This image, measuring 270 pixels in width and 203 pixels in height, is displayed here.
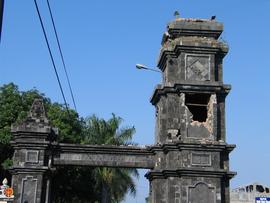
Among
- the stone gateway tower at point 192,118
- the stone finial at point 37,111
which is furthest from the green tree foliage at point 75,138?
the stone gateway tower at point 192,118

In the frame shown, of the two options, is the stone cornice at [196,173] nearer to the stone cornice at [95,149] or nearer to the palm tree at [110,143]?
the stone cornice at [95,149]

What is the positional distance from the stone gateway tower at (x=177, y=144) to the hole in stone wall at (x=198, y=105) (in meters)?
0.04

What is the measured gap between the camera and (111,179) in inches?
1271

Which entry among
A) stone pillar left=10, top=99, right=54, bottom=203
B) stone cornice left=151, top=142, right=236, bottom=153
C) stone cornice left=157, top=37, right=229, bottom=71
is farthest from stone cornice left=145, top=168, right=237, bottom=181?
stone cornice left=157, top=37, right=229, bottom=71

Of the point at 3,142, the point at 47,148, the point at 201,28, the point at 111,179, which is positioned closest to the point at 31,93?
the point at 3,142

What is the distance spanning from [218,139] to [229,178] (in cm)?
164

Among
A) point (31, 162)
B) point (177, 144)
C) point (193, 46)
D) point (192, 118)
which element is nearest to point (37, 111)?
point (31, 162)

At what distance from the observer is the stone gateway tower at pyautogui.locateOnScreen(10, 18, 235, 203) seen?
19.4m

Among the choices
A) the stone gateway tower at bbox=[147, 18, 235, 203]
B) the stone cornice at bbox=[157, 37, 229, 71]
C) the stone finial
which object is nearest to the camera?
the stone gateway tower at bbox=[147, 18, 235, 203]

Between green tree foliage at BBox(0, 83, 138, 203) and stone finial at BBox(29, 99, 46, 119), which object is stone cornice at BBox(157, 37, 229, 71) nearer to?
stone finial at BBox(29, 99, 46, 119)

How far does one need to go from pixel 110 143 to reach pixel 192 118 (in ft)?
37.3

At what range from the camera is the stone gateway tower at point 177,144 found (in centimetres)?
1936

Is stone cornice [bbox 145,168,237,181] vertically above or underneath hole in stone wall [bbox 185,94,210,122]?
underneath

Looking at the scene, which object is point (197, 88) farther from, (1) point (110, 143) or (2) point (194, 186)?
(1) point (110, 143)
